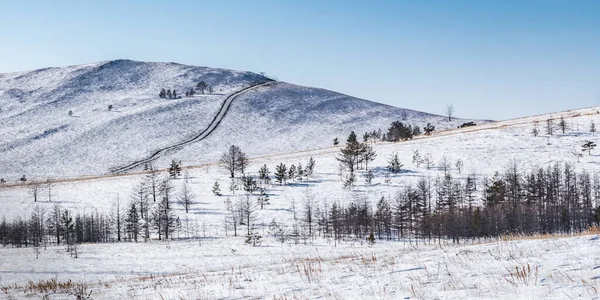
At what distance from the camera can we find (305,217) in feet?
219

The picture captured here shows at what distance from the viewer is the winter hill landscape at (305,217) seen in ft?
40.2

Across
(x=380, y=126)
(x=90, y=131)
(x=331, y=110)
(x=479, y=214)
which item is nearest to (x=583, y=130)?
(x=479, y=214)

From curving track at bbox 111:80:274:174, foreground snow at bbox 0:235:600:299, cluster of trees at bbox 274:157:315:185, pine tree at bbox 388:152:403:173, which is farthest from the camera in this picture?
curving track at bbox 111:80:274:174

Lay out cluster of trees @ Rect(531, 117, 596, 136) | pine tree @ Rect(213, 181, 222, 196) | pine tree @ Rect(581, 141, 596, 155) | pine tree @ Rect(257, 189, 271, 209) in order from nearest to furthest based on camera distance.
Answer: pine tree @ Rect(257, 189, 271, 209) < pine tree @ Rect(213, 181, 222, 196) < pine tree @ Rect(581, 141, 596, 155) < cluster of trees @ Rect(531, 117, 596, 136)

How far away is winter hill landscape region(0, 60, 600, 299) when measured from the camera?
1224cm

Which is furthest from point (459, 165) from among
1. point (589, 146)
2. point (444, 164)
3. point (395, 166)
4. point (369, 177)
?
point (589, 146)

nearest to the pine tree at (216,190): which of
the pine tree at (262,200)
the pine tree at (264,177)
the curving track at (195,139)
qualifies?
the pine tree at (264,177)

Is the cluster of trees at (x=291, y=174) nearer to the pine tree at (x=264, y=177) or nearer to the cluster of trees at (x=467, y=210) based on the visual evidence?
the pine tree at (x=264, y=177)

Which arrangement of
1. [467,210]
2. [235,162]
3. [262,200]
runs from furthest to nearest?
[235,162], [262,200], [467,210]

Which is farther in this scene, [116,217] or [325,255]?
[116,217]

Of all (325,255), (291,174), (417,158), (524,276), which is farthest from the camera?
(417,158)

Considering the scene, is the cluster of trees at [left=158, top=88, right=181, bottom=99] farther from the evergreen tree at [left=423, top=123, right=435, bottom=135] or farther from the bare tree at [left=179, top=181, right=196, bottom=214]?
the bare tree at [left=179, top=181, right=196, bottom=214]

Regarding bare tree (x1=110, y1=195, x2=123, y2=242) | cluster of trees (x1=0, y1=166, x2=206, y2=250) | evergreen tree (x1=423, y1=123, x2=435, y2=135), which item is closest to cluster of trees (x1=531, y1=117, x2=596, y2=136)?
evergreen tree (x1=423, y1=123, x2=435, y2=135)

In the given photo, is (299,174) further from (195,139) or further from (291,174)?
(195,139)
